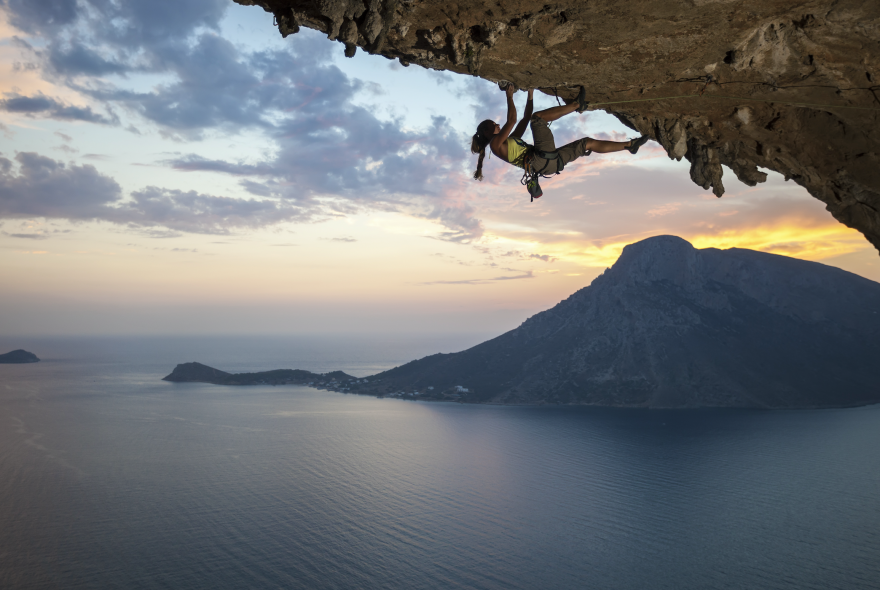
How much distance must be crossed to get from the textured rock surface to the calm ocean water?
2392cm

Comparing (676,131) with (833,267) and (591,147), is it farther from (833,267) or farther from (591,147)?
(833,267)

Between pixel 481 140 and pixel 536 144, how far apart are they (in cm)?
57

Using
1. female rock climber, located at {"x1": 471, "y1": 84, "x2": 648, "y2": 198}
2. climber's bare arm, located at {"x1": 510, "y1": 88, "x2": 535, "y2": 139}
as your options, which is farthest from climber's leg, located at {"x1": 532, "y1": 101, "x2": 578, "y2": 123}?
climber's bare arm, located at {"x1": 510, "y1": 88, "x2": 535, "y2": 139}

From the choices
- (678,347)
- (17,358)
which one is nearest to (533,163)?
(678,347)

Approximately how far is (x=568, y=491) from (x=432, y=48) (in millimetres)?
36910

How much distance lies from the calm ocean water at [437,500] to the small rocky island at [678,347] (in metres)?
8.77

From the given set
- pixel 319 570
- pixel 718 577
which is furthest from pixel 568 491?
pixel 319 570

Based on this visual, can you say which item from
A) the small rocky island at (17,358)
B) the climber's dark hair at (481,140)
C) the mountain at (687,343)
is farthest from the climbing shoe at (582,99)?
the small rocky island at (17,358)

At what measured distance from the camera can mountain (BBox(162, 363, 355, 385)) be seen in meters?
88.5

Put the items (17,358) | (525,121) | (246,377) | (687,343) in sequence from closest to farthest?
(525,121)
(687,343)
(246,377)
(17,358)

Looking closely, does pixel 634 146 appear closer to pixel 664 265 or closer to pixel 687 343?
pixel 687 343

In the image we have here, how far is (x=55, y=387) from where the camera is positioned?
82.8 m

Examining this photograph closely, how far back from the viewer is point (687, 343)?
75500 mm

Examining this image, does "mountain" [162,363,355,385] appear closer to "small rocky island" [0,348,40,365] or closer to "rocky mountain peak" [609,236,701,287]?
"rocky mountain peak" [609,236,701,287]
